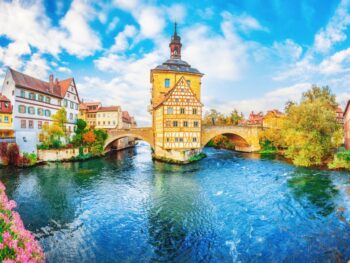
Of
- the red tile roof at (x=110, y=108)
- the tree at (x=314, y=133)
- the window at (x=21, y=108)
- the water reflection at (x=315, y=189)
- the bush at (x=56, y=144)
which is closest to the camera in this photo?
the water reflection at (x=315, y=189)

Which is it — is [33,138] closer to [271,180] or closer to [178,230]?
[178,230]

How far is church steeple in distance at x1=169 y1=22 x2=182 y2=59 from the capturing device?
1458 inches

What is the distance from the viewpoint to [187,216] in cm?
1143

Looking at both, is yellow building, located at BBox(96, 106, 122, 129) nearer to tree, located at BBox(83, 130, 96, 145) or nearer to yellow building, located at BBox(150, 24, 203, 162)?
tree, located at BBox(83, 130, 96, 145)

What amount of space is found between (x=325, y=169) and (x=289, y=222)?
14.7 meters

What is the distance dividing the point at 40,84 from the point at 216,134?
1108 inches

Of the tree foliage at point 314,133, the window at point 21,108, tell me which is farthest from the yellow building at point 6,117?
the tree foliage at point 314,133

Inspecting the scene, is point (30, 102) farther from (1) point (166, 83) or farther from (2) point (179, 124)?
(2) point (179, 124)

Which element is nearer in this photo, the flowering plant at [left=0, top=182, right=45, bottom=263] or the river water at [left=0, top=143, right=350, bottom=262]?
the flowering plant at [left=0, top=182, right=45, bottom=263]

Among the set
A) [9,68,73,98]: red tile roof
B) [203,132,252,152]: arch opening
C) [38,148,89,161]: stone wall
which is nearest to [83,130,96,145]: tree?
[38,148,89,161]: stone wall

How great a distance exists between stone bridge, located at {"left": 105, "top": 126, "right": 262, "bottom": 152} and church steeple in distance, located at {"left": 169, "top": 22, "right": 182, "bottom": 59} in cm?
1456

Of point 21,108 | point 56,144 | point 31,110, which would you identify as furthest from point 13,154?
point 31,110

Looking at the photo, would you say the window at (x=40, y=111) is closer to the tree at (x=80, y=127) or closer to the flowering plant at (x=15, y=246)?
the tree at (x=80, y=127)

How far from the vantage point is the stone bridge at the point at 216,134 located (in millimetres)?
33094
